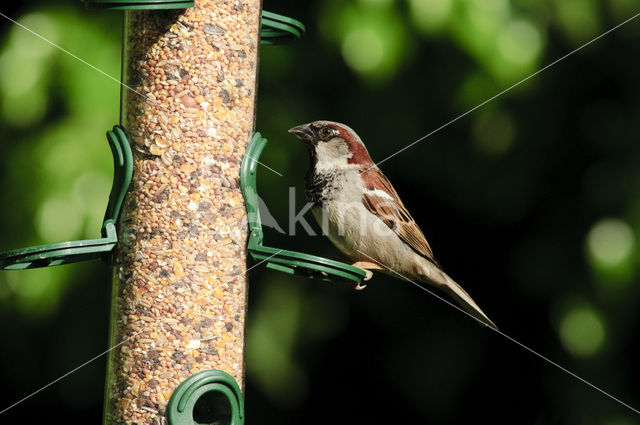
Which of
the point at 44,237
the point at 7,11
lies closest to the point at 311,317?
the point at 44,237

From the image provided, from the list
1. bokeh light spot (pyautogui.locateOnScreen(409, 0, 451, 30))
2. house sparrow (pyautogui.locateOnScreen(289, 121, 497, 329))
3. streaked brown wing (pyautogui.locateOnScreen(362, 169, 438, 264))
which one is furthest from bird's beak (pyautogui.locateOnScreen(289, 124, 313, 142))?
bokeh light spot (pyautogui.locateOnScreen(409, 0, 451, 30))

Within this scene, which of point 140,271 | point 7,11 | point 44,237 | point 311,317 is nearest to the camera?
point 140,271

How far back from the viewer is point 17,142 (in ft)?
8.93

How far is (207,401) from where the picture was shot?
204cm

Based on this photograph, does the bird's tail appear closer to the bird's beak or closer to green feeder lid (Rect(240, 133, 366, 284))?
the bird's beak

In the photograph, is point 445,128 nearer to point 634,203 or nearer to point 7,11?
point 634,203

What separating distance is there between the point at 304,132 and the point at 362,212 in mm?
339

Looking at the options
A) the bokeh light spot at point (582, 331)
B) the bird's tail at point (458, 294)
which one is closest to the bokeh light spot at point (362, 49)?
the bird's tail at point (458, 294)

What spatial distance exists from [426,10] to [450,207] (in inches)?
33.2

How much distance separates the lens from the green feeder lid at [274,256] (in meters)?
2.05

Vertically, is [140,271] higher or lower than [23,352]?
higher

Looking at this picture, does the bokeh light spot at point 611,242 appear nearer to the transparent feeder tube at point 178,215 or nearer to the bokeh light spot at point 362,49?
the bokeh light spot at point 362,49

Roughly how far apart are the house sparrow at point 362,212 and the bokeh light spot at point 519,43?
574mm

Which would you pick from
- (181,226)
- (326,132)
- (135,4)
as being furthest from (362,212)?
(135,4)
